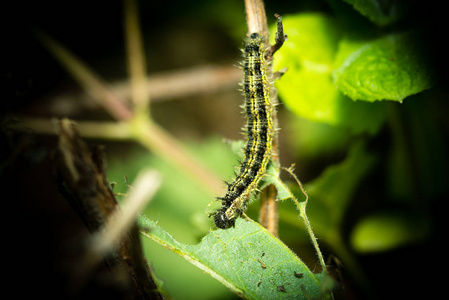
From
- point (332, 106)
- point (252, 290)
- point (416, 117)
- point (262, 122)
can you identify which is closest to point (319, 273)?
point (252, 290)

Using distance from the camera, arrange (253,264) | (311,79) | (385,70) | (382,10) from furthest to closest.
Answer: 1. (311,79)
2. (382,10)
3. (385,70)
4. (253,264)

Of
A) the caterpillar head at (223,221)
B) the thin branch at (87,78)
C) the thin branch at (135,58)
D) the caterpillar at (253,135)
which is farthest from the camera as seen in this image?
the thin branch at (87,78)

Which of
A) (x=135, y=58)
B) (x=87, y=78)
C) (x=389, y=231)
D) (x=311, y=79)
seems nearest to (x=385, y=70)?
(x=311, y=79)

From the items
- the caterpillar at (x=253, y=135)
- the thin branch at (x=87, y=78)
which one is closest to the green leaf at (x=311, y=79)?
the caterpillar at (x=253, y=135)

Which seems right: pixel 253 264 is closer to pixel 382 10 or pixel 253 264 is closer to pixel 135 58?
pixel 382 10

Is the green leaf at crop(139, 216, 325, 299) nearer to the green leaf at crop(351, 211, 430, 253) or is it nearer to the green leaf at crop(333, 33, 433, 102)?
the green leaf at crop(333, 33, 433, 102)

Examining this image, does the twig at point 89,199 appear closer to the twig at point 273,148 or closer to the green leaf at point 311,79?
the twig at point 273,148
